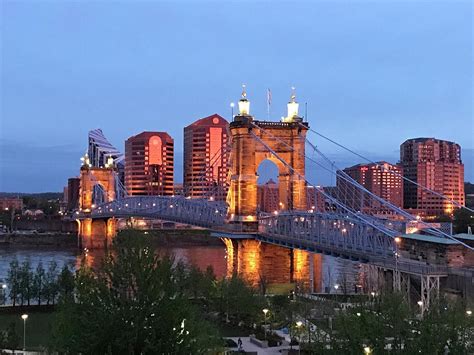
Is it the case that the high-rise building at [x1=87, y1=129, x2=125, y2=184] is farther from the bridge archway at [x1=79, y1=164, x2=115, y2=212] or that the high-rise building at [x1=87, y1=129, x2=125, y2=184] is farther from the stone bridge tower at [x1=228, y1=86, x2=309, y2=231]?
the stone bridge tower at [x1=228, y1=86, x2=309, y2=231]

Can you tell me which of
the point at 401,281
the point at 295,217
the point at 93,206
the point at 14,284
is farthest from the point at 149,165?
the point at 401,281

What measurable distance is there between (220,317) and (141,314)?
19.9 metres

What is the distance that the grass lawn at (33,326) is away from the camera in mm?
29147

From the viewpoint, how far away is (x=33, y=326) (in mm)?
33031

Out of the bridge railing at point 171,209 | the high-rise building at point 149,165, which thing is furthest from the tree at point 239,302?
the high-rise building at point 149,165

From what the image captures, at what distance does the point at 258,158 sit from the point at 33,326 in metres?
21.9

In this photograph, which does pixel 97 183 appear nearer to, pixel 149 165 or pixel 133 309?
pixel 149 165

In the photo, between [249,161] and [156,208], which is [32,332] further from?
[156,208]

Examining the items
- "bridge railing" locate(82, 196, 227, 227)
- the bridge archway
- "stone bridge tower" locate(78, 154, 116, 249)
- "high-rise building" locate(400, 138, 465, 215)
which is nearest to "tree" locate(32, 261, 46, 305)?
"bridge railing" locate(82, 196, 227, 227)

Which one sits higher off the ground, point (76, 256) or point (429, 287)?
point (429, 287)

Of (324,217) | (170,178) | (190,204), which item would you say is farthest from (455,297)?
(170,178)

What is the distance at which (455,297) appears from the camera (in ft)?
99.3

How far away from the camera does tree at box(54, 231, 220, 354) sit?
599 inches

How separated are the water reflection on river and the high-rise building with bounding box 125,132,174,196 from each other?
6663cm
